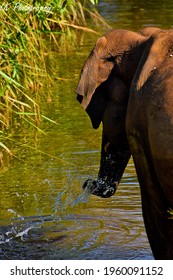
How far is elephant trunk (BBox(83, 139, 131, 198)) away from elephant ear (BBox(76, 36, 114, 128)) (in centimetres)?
30

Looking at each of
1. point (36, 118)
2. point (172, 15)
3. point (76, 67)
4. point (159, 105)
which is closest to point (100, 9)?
point (172, 15)

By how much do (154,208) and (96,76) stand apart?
94 cm

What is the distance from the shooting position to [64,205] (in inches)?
357

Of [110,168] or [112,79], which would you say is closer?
[112,79]

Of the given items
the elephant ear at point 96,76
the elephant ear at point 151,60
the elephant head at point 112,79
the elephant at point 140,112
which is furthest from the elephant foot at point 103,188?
the elephant ear at point 151,60

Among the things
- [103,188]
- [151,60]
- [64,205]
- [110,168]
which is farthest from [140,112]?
[64,205]

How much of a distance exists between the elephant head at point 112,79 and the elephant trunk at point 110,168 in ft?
0.30

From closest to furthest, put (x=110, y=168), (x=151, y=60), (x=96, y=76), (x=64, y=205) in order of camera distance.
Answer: (x=151, y=60), (x=96, y=76), (x=110, y=168), (x=64, y=205)

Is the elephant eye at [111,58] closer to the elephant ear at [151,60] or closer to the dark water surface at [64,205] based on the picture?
the elephant ear at [151,60]

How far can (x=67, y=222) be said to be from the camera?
868 cm

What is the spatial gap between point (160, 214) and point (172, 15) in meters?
12.0

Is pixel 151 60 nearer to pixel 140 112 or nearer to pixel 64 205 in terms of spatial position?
pixel 140 112

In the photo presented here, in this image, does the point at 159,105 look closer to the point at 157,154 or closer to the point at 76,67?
the point at 157,154

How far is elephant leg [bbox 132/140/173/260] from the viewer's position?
6.63m
